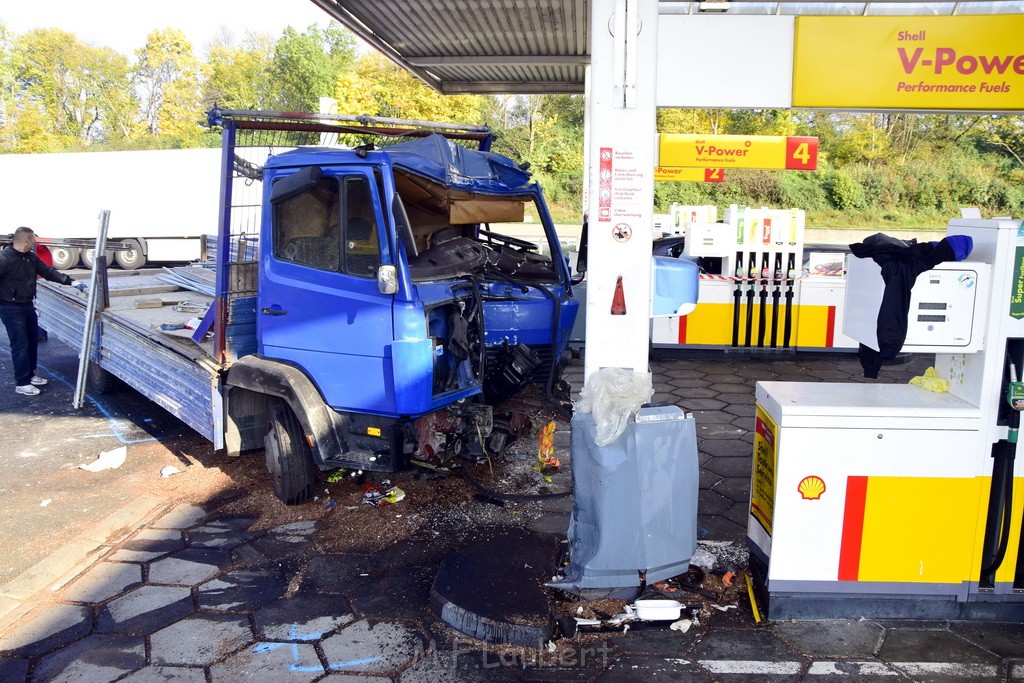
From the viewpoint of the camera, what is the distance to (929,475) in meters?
3.86

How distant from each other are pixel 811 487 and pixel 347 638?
2399 mm

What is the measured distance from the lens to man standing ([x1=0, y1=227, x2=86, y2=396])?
819cm

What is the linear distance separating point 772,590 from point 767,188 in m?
36.7

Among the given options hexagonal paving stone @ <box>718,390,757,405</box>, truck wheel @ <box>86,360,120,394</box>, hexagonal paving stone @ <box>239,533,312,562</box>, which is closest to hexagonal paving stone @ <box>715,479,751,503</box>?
hexagonal paving stone @ <box>718,390,757,405</box>

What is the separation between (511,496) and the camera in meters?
5.57

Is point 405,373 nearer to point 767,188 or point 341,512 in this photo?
point 341,512

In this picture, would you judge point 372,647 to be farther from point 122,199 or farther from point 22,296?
point 122,199

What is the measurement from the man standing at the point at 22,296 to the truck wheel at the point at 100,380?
0.57 m

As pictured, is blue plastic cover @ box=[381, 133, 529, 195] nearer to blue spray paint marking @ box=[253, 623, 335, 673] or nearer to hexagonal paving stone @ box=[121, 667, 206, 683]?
blue spray paint marking @ box=[253, 623, 335, 673]

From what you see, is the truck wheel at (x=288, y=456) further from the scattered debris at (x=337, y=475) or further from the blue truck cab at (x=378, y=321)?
the scattered debris at (x=337, y=475)

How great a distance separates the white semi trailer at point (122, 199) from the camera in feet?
64.6

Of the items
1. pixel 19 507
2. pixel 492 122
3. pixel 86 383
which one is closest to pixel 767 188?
pixel 492 122

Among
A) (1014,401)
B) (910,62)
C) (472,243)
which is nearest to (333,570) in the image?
(472,243)

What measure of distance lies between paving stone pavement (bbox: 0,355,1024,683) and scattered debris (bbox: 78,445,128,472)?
1.65m
